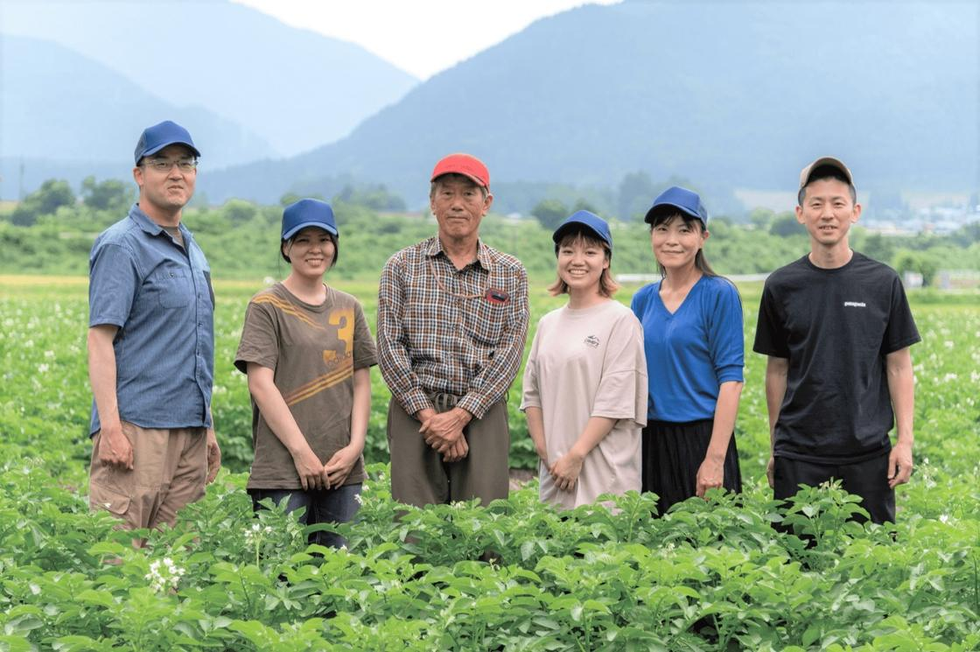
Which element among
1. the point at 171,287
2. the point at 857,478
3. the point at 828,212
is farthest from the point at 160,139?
the point at 857,478

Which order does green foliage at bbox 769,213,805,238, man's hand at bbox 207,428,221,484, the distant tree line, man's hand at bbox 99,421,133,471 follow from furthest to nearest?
1. green foliage at bbox 769,213,805,238
2. the distant tree line
3. man's hand at bbox 207,428,221,484
4. man's hand at bbox 99,421,133,471

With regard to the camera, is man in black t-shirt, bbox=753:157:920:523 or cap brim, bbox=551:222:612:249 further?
cap brim, bbox=551:222:612:249

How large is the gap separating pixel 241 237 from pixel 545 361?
221 ft

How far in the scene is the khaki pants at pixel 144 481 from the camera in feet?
16.0

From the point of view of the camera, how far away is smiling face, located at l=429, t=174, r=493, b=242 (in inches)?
196

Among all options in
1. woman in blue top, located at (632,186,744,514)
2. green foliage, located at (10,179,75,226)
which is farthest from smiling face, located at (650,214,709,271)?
green foliage, located at (10,179,75,226)

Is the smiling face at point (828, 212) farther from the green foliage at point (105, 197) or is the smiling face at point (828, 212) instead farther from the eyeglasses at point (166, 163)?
the green foliage at point (105, 197)

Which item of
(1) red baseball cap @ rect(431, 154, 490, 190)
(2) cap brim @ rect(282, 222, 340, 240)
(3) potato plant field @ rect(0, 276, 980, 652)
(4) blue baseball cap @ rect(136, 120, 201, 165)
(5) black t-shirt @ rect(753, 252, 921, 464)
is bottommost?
(3) potato plant field @ rect(0, 276, 980, 652)

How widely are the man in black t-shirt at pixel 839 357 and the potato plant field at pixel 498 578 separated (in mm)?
350

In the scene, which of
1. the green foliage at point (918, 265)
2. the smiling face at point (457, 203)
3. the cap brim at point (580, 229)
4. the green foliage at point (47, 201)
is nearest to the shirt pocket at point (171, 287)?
the smiling face at point (457, 203)

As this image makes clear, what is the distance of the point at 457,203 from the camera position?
4973 mm

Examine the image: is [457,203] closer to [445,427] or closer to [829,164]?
[445,427]

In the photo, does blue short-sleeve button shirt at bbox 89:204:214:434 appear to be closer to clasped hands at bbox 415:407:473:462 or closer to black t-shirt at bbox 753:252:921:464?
clasped hands at bbox 415:407:473:462

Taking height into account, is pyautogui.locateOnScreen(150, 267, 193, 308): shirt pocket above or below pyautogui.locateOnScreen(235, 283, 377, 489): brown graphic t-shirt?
above
